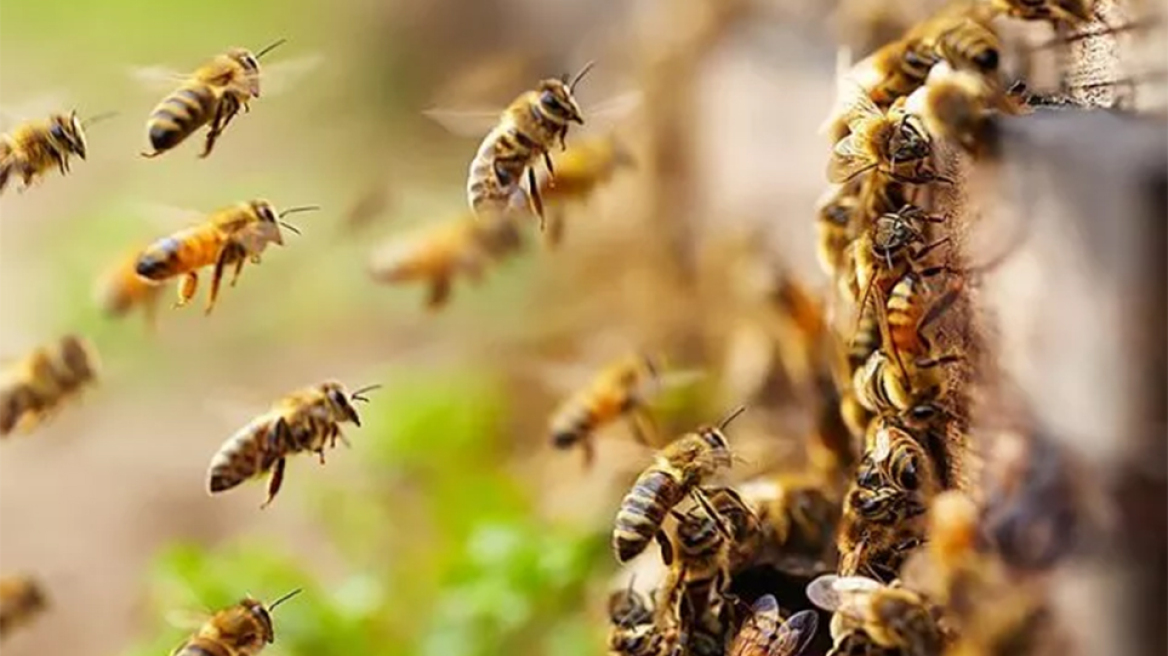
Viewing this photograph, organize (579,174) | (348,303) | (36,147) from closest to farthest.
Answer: (36,147) → (579,174) → (348,303)

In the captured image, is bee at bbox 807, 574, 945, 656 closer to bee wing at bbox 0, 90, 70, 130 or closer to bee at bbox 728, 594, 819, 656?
bee at bbox 728, 594, 819, 656

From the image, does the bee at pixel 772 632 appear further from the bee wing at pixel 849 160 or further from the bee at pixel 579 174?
the bee at pixel 579 174

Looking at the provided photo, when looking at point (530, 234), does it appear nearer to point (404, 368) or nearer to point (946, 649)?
point (404, 368)

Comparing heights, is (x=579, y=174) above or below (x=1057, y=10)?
above

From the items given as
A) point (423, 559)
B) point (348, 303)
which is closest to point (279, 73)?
point (423, 559)

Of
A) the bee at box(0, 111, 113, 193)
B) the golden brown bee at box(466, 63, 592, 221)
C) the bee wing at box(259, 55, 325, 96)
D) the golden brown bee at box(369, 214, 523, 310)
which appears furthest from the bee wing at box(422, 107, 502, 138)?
the golden brown bee at box(369, 214, 523, 310)

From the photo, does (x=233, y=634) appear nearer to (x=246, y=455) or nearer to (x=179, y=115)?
(x=246, y=455)

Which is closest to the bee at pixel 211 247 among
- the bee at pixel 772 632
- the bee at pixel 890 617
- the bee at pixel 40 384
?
the bee at pixel 40 384

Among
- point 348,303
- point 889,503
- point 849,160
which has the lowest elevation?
point 889,503
